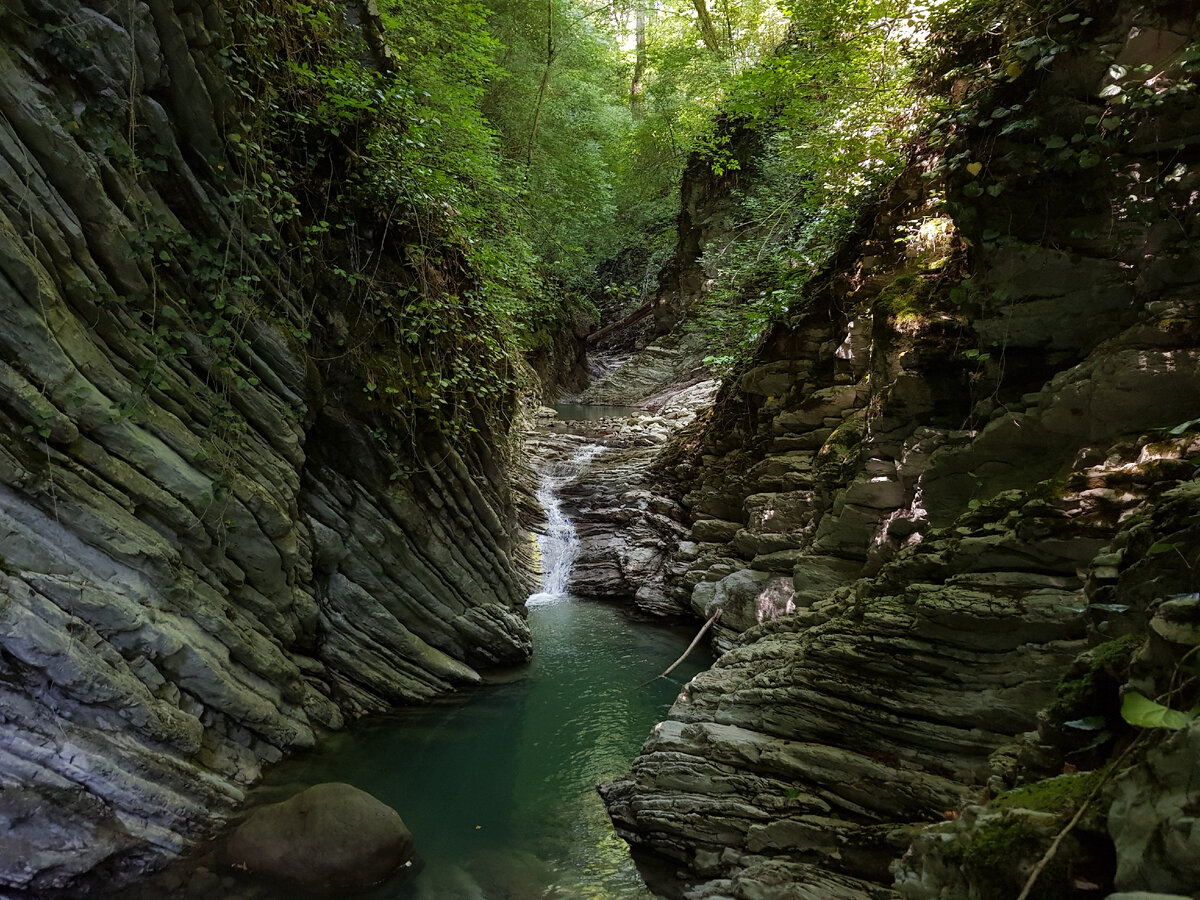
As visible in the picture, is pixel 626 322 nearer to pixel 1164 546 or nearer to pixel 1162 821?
pixel 1164 546

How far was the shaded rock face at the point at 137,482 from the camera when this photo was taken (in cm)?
502

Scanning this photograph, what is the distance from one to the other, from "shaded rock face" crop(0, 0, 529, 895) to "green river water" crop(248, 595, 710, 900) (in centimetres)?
87

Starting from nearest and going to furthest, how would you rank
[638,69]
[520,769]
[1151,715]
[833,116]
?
[1151,715]
[520,769]
[833,116]
[638,69]

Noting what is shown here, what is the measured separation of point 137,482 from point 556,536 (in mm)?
9804

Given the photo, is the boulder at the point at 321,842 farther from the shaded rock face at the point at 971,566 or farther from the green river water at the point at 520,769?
the shaded rock face at the point at 971,566

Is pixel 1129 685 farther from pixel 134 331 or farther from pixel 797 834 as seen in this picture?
pixel 134 331

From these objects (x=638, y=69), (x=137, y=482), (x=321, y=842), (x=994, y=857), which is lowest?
(x=321, y=842)

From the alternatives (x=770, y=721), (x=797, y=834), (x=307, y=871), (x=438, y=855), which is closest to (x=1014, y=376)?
(x=770, y=721)

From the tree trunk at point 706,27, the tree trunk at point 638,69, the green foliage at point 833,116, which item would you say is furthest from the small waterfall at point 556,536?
the tree trunk at point 638,69

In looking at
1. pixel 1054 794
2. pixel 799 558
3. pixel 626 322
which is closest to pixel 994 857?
pixel 1054 794

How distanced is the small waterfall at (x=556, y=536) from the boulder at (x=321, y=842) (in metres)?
6.99

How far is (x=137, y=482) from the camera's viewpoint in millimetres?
5863

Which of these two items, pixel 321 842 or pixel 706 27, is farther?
pixel 706 27

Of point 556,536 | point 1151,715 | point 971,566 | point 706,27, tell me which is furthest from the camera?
point 706,27
